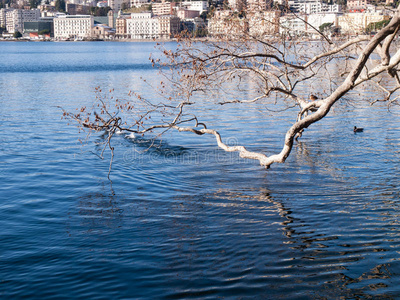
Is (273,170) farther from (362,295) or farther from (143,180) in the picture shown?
(362,295)

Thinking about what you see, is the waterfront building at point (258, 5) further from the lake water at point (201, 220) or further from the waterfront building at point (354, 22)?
the lake water at point (201, 220)

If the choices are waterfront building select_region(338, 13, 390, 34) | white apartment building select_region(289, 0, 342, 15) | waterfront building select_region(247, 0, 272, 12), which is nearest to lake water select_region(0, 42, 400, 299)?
waterfront building select_region(338, 13, 390, 34)

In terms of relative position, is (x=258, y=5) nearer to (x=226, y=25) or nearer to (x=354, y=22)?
(x=226, y=25)

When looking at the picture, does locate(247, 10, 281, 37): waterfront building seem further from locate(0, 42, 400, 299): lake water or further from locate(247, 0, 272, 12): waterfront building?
locate(0, 42, 400, 299): lake water

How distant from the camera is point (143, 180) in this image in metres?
15.2

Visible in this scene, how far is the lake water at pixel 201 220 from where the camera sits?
27.7 ft

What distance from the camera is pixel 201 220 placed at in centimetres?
1139

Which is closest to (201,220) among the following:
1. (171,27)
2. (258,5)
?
(258,5)

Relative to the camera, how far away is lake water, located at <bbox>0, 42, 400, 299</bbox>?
8445mm

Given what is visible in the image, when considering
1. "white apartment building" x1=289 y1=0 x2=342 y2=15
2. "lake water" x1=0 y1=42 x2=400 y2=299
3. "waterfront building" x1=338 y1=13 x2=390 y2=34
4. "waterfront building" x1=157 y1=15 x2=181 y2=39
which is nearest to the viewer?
"lake water" x1=0 y1=42 x2=400 y2=299

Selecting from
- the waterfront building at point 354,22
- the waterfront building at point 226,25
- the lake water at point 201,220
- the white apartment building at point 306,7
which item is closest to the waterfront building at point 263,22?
the waterfront building at point 226,25

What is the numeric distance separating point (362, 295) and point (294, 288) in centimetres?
111

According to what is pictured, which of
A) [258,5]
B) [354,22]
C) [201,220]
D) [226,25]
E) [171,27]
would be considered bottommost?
[201,220]

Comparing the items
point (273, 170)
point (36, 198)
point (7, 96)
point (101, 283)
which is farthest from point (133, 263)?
point (7, 96)
